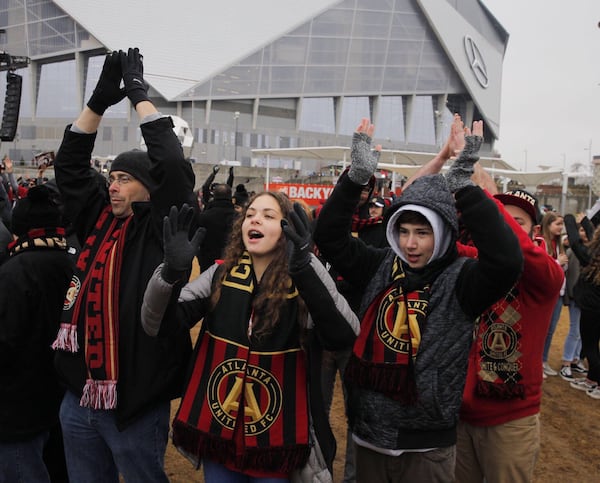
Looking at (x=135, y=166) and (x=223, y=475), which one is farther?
(x=135, y=166)

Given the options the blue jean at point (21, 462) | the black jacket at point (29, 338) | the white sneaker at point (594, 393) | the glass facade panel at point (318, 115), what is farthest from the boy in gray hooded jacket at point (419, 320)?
the glass facade panel at point (318, 115)

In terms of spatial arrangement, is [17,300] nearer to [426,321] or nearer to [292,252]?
[292,252]

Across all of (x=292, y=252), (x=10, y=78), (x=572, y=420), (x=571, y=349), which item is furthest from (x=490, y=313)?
(x=10, y=78)

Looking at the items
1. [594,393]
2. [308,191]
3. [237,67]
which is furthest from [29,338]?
[237,67]

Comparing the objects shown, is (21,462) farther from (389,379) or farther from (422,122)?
(422,122)

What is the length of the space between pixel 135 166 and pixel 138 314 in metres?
0.67

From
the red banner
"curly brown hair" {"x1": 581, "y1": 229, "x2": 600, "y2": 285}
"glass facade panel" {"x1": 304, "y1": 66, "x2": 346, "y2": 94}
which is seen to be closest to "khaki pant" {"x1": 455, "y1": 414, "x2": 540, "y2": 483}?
"curly brown hair" {"x1": 581, "y1": 229, "x2": 600, "y2": 285}

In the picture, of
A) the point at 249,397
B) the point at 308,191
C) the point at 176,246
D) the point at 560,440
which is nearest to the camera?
the point at 176,246

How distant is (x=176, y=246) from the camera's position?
1.80m

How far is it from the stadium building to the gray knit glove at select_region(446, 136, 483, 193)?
40.7 meters

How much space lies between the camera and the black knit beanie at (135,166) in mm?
2303

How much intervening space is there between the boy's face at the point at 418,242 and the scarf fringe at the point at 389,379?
0.42 metres

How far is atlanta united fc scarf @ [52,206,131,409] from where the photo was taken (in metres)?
2.03

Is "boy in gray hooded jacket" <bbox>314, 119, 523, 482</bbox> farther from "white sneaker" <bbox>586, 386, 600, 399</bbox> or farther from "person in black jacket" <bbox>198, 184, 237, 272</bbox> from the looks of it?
"white sneaker" <bbox>586, 386, 600, 399</bbox>
